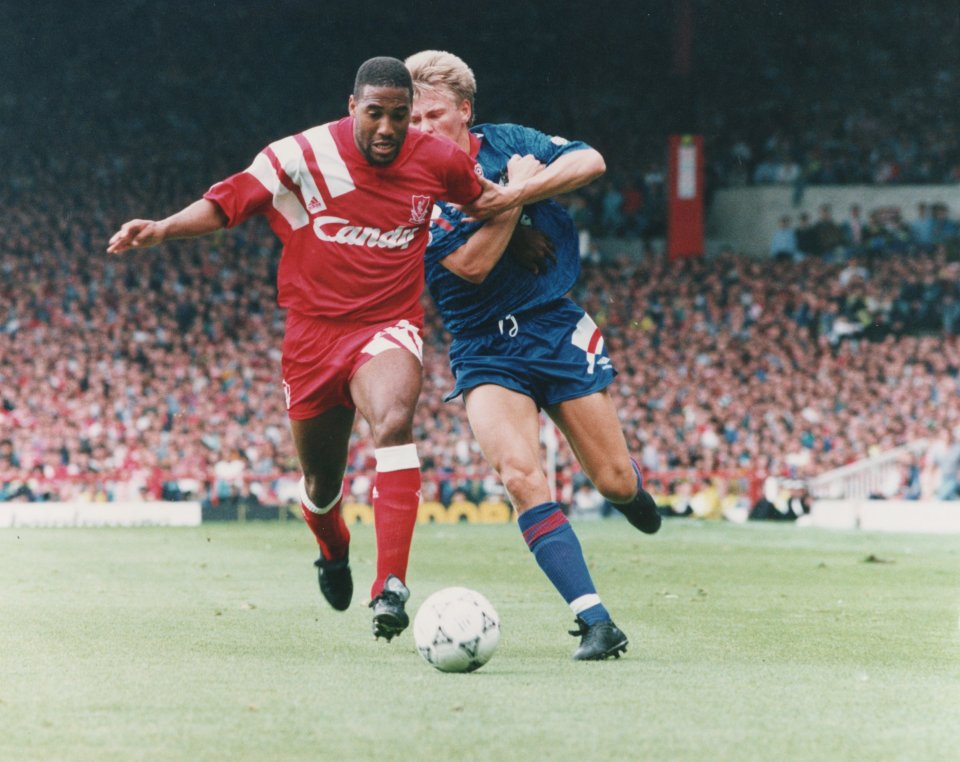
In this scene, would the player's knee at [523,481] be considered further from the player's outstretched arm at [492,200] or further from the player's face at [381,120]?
the player's face at [381,120]

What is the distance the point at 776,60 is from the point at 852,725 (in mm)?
33442

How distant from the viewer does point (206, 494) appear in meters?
24.5

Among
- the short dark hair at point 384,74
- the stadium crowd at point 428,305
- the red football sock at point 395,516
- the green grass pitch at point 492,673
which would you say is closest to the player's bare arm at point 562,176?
the short dark hair at point 384,74

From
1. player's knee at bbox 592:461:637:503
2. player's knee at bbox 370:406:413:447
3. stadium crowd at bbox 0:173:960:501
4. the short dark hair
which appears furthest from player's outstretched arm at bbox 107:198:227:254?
stadium crowd at bbox 0:173:960:501

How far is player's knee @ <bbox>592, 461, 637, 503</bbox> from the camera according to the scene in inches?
291

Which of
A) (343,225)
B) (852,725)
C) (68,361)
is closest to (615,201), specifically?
(68,361)

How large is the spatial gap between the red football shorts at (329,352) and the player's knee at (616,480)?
1.14 meters

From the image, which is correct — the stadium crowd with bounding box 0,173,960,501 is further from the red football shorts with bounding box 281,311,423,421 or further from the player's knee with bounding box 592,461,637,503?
the red football shorts with bounding box 281,311,423,421

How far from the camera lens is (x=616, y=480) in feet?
24.4

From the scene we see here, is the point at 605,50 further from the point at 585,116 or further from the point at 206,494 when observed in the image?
the point at 206,494

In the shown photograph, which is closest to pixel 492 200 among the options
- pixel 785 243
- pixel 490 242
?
pixel 490 242

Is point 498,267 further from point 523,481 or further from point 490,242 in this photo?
point 523,481

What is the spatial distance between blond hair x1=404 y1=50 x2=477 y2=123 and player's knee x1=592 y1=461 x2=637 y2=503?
1.79 meters

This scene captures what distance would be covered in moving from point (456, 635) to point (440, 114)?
96.3 inches
